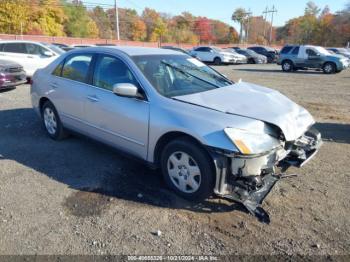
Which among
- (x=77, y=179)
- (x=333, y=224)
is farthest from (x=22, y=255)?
(x=333, y=224)

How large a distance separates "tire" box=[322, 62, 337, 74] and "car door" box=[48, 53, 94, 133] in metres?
19.4

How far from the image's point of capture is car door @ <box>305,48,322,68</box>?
821 inches

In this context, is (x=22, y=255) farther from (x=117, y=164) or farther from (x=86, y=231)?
(x=117, y=164)

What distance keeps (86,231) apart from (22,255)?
0.59 meters

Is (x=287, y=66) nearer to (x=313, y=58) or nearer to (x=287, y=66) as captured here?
(x=287, y=66)

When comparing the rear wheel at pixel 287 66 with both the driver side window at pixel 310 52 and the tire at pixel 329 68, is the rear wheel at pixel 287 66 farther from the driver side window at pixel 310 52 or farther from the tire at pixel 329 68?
the tire at pixel 329 68

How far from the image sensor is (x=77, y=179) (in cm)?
433

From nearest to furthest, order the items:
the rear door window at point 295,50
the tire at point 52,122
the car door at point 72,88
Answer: the car door at point 72,88 → the tire at point 52,122 → the rear door window at point 295,50

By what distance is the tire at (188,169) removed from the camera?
346 centimetres

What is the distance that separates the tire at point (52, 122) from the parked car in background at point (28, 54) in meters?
7.78

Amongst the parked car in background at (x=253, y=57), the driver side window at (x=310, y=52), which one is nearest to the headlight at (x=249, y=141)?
the driver side window at (x=310, y=52)

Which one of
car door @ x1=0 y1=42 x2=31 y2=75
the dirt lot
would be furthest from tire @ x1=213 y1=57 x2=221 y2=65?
the dirt lot

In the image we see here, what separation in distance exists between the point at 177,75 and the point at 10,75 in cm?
836

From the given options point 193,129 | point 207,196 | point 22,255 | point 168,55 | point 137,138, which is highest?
point 168,55
